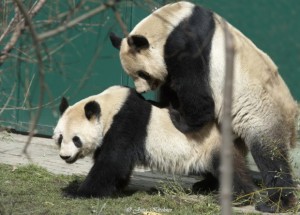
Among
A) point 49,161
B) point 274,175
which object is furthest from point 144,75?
point 49,161

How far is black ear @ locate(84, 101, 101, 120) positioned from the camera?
6.57 m

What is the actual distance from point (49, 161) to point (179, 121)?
8.46ft

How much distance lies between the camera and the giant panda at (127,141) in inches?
257

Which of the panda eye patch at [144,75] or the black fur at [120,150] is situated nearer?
the black fur at [120,150]

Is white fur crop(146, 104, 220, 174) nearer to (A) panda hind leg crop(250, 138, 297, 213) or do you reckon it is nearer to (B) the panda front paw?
(B) the panda front paw

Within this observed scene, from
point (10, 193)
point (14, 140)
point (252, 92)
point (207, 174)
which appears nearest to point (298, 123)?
point (252, 92)

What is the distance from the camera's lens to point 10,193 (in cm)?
656

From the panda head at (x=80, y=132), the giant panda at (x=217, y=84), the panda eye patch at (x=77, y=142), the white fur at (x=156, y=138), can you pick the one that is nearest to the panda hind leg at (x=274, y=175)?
the giant panda at (x=217, y=84)

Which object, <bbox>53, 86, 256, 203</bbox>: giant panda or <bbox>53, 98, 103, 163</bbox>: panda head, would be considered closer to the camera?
<bbox>53, 86, 256, 203</bbox>: giant panda

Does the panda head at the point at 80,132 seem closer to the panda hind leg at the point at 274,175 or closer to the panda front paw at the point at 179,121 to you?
the panda front paw at the point at 179,121

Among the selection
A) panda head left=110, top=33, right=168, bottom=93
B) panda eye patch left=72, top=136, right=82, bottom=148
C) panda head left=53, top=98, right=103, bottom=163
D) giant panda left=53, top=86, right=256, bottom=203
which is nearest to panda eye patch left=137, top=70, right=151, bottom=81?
panda head left=110, top=33, right=168, bottom=93

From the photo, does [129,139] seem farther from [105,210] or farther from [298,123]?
[298,123]

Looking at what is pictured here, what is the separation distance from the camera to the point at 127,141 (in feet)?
21.5

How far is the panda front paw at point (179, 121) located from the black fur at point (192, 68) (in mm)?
21
